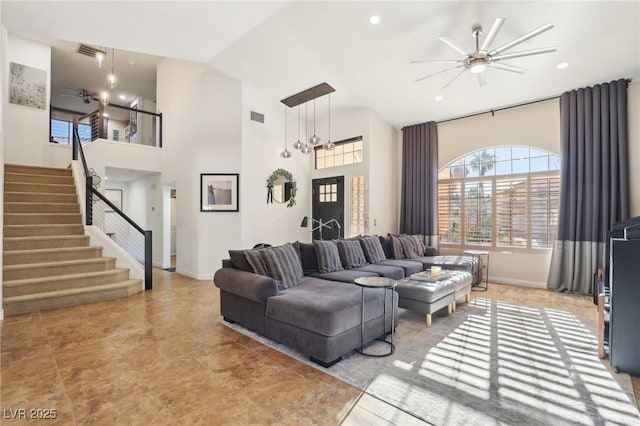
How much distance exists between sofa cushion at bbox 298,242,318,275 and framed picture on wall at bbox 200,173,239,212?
234cm

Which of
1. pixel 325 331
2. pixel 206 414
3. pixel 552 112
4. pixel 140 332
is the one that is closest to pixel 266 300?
pixel 325 331

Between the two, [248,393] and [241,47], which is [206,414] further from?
[241,47]

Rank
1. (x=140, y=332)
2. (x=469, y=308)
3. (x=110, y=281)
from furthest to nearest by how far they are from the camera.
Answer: (x=110, y=281)
(x=469, y=308)
(x=140, y=332)

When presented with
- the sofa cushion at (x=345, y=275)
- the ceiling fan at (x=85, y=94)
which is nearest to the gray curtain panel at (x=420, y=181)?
the sofa cushion at (x=345, y=275)

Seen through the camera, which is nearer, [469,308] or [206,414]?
[206,414]

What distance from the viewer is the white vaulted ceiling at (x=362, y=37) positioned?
3.80 m

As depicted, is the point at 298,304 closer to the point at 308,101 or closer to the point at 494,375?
the point at 494,375

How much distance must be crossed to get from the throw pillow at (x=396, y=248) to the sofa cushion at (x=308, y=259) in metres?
2.06

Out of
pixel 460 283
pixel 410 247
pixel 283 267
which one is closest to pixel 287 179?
pixel 410 247

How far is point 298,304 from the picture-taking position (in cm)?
276

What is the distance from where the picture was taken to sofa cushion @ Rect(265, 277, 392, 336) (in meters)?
2.55

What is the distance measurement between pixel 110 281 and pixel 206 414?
12.7 ft

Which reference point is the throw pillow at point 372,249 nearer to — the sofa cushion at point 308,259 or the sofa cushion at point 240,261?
the sofa cushion at point 308,259

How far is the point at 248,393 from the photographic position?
2.17 metres
